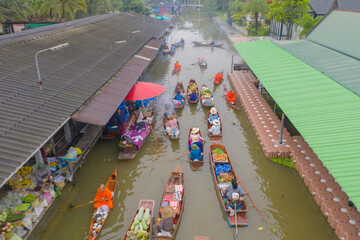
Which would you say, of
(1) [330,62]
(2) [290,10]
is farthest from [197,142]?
(2) [290,10]

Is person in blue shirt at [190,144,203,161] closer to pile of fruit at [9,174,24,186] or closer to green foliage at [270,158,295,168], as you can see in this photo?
green foliage at [270,158,295,168]

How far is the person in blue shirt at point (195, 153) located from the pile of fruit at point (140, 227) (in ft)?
15.6

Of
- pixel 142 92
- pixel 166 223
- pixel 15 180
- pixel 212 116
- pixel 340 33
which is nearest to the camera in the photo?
pixel 166 223

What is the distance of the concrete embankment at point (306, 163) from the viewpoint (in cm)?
1141

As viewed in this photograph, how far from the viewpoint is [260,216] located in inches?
501

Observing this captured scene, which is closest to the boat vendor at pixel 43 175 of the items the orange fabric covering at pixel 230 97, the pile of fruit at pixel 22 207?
the pile of fruit at pixel 22 207

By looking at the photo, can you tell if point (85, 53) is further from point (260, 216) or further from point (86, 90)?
point (260, 216)

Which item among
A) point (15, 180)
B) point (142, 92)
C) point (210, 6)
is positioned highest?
point (210, 6)

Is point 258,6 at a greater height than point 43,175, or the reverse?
point 258,6

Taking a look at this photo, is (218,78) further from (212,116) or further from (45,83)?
(45,83)

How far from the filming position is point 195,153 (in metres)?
15.9

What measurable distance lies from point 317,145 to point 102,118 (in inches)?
396

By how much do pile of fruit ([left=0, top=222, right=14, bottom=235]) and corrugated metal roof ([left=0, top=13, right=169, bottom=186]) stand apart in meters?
2.63

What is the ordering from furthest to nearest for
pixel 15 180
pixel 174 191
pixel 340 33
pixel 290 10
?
pixel 290 10 < pixel 340 33 < pixel 174 191 < pixel 15 180
